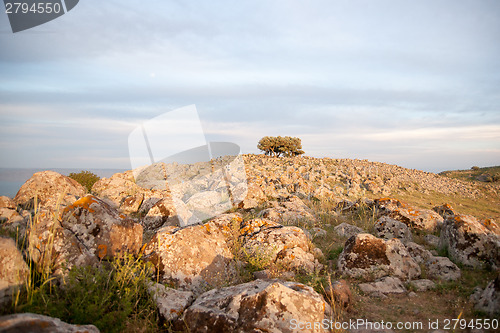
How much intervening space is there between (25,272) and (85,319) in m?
1.21

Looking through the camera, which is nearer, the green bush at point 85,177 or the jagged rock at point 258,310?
the jagged rock at point 258,310

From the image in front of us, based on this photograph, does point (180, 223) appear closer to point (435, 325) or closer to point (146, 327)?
point (146, 327)

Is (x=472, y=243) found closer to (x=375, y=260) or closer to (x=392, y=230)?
(x=392, y=230)

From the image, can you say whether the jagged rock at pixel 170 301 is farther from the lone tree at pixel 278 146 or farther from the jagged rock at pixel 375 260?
the lone tree at pixel 278 146

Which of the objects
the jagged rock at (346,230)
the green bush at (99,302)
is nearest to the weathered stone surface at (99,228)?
the green bush at (99,302)

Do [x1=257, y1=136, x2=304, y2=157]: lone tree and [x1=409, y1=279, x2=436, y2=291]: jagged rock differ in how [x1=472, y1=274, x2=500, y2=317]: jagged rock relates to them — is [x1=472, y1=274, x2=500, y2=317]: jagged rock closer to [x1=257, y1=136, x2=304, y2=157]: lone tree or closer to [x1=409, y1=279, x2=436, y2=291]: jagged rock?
[x1=409, y1=279, x2=436, y2=291]: jagged rock

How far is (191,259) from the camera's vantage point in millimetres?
6113

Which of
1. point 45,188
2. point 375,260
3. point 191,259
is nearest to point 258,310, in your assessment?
point 191,259

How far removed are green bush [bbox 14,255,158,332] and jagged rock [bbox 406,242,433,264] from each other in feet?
22.3

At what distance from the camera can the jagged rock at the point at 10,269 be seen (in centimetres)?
370

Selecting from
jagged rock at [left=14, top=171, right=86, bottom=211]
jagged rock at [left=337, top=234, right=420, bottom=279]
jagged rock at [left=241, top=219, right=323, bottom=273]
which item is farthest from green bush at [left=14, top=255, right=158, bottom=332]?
jagged rock at [left=14, top=171, right=86, bottom=211]

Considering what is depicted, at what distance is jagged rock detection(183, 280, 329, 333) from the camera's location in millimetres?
3984

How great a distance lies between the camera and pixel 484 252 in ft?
24.2

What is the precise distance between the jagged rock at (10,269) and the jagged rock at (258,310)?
2317 mm
